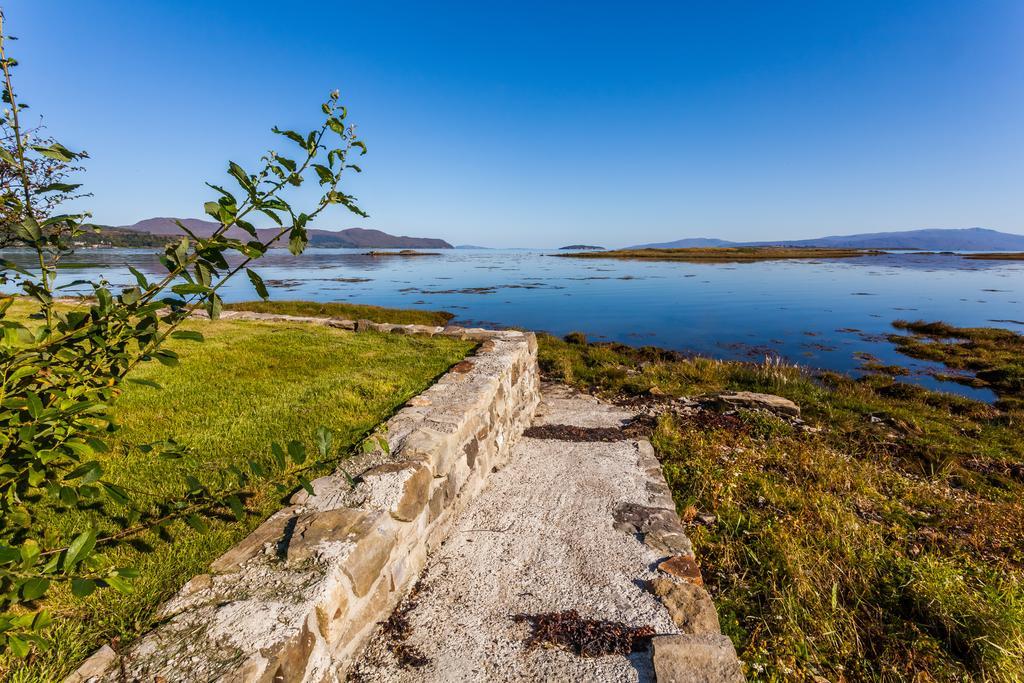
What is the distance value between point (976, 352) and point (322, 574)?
20710 mm

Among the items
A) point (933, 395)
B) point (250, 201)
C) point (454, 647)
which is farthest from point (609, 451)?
point (933, 395)

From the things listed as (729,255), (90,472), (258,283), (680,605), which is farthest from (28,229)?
(729,255)

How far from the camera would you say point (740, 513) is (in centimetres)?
450

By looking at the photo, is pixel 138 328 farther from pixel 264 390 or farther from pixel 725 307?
pixel 725 307

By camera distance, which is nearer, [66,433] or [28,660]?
[66,433]

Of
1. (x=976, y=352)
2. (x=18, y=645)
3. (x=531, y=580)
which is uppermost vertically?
(x=18, y=645)

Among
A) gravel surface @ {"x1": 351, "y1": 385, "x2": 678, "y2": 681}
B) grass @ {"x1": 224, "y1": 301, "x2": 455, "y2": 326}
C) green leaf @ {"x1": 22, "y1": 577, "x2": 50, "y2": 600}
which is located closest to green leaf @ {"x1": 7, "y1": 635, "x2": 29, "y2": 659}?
green leaf @ {"x1": 22, "y1": 577, "x2": 50, "y2": 600}

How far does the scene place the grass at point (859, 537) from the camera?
293 cm

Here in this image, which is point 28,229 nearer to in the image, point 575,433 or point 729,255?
point 575,433

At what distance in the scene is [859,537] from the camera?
162 inches

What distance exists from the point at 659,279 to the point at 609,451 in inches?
1425

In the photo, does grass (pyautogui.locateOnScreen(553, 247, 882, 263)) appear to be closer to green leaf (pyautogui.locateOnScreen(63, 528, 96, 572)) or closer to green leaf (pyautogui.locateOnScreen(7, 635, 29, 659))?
green leaf (pyautogui.locateOnScreen(63, 528, 96, 572))

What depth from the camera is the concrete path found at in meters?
2.68

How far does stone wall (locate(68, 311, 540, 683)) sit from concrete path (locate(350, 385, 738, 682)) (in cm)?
22
